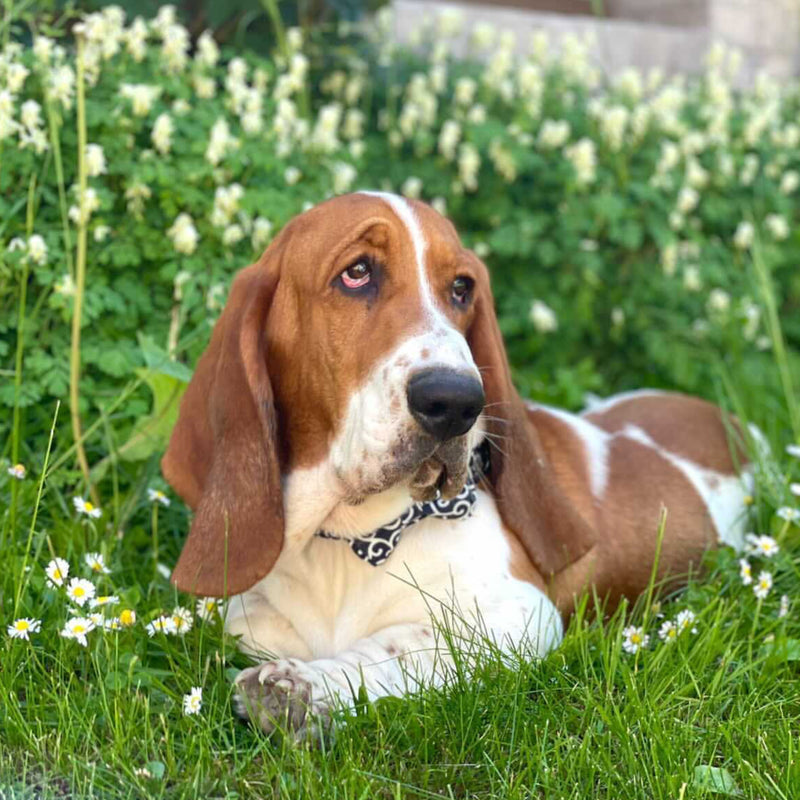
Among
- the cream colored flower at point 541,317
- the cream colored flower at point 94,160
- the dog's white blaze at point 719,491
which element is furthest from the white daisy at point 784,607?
the cream colored flower at point 94,160

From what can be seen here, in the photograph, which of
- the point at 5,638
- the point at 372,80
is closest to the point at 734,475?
the point at 5,638

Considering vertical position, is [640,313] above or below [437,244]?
below

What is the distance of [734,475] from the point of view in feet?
13.5

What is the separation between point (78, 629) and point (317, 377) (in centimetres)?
81

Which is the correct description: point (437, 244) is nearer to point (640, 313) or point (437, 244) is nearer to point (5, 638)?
point (5, 638)

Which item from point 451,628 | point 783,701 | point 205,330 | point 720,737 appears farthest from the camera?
point 205,330

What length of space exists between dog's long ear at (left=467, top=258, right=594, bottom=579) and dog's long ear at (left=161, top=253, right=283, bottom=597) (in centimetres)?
61

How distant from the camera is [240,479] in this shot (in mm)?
2971

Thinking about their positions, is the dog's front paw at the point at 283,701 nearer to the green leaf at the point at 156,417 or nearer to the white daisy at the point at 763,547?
the green leaf at the point at 156,417

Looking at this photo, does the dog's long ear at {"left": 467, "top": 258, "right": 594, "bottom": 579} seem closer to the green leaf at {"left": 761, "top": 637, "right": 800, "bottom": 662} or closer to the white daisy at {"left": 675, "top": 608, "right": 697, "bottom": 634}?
the white daisy at {"left": 675, "top": 608, "right": 697, "bottom": 634}

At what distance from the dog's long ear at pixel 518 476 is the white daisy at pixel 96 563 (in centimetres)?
106

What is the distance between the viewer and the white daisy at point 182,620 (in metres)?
2.93

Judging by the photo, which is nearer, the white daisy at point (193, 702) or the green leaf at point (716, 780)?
the green leaf at point (716, 780)

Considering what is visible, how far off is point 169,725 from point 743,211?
4516 millimetres
